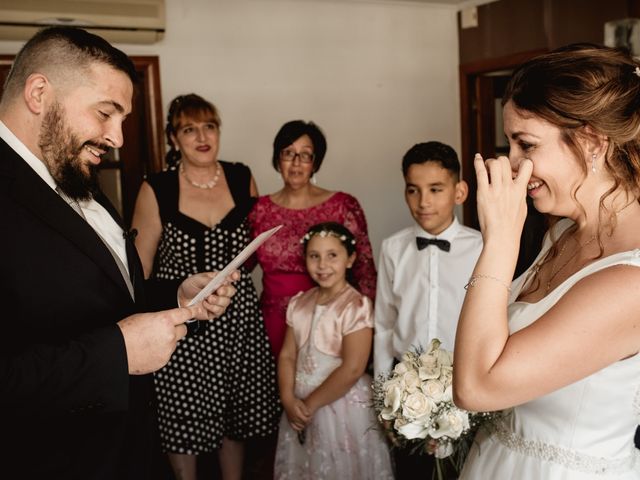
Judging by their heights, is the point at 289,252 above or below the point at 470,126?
below

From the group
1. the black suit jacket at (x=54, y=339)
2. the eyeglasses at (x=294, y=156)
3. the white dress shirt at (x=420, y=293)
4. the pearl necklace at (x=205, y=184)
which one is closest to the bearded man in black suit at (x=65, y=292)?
the black suit jacket at (x=54, y=339)

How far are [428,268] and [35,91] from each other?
1.78m

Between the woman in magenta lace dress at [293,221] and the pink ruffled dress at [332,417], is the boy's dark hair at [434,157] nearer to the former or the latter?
the woman in magenta lace dress at [293,221]

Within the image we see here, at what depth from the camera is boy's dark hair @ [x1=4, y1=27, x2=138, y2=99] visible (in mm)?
1538

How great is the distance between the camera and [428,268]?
284 centimetres

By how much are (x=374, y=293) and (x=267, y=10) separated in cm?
258

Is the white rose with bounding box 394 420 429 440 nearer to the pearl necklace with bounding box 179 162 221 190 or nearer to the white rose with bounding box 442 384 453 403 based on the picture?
the white rose with bounding box 442 384 453 403

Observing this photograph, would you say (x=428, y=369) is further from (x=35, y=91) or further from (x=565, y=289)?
(x=35, y=91)

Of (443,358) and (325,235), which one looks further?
(325,235)

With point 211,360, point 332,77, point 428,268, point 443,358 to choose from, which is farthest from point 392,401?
point 332,77

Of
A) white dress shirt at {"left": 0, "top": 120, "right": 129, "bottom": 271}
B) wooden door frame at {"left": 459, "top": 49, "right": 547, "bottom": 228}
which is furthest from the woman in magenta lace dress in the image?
wooden door frame at {"left": 459, "top": 49, "right": 547, "bottom": 228}

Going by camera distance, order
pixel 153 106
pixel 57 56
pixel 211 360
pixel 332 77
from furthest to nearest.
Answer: pixel 332 77 → pixel 153 106 → pixel 211 360 → pixel 57 56

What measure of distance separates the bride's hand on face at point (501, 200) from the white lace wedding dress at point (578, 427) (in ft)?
0.64

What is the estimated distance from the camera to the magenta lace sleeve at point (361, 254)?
320cm
